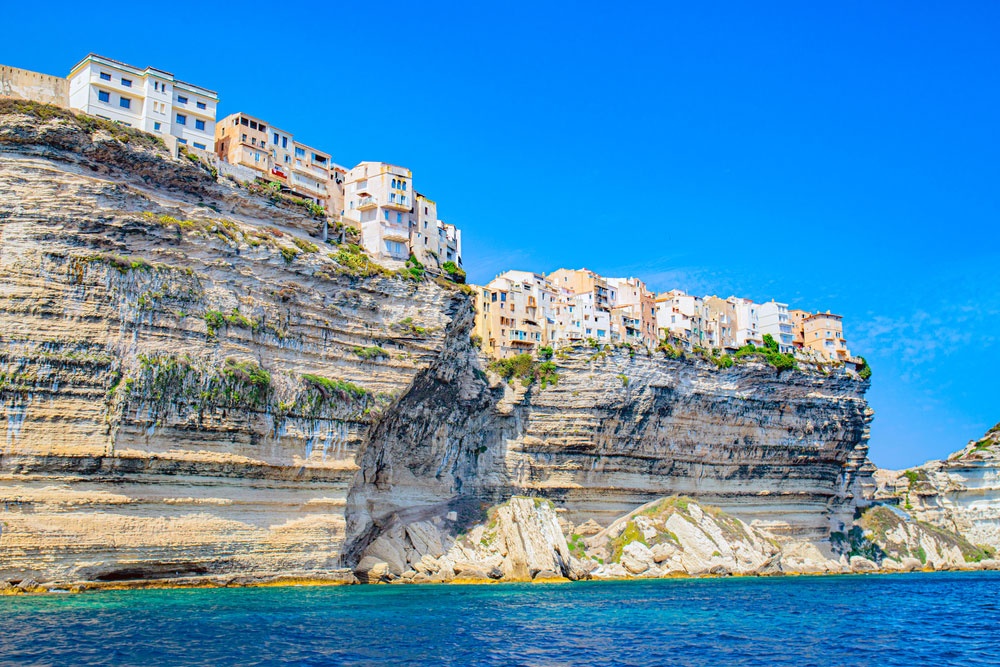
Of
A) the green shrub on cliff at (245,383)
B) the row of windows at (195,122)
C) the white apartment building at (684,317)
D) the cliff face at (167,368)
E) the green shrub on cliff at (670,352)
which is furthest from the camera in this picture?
the white apartment building at (684,317)

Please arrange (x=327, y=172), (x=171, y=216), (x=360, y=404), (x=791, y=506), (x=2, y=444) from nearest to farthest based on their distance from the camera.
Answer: (x=2, y=444), (x=171, y=216), (x=360, y=404), (x=327, y=172), (x=791, y=506)

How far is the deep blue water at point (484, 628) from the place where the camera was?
62.7 ft

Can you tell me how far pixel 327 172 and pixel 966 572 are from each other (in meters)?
50.3

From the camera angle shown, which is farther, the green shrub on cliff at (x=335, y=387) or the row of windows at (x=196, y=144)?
the row of windows at (x=196, y=144)

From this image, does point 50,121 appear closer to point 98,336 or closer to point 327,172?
point 98,336

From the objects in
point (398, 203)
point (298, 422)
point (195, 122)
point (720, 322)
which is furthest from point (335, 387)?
point (720, 322)

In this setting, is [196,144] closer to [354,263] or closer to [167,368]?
[354,263]

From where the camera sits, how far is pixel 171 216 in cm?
3581

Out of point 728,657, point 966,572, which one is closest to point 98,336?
point 728,657

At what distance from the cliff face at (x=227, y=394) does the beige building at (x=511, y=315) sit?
10.8 m

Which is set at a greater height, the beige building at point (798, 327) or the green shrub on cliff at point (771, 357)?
the beige building at point (798, 327)

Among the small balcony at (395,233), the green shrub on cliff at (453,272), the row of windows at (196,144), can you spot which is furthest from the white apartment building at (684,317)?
the row of windows at (196,144)

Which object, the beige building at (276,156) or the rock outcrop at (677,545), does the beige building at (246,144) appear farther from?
the rock outcrop at (677,545)

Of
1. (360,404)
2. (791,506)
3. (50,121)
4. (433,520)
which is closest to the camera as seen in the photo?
(50,121)
